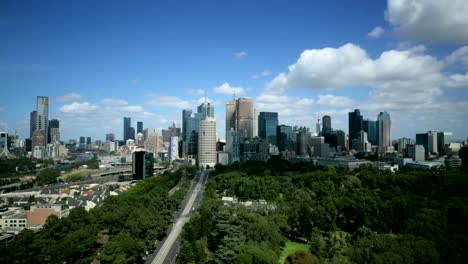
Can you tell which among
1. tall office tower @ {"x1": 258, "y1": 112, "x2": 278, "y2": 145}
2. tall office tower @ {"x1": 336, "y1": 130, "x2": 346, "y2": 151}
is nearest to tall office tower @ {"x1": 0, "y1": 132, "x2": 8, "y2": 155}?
tall office tower @ {"x1": 258, "y1": 112, "x2": 278, "y2": 145}

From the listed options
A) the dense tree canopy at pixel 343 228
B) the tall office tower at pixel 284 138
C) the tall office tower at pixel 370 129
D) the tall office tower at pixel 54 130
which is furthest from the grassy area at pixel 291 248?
the tall office tower at pixel 54 130

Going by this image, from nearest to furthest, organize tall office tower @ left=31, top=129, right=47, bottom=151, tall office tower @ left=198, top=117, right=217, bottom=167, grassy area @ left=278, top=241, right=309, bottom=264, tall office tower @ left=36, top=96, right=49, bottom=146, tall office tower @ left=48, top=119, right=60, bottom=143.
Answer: grassy area @ left=278, top=241, right=309, bottom=264 → tall office tower @ left=198, top=117, right=217, bottom=167 → tall office tower @ left=31, top=129, right=47, bottom=151 → tall office tower @ left=36, top=96, right=49, bottom=146 → tall office tower @ left=48, top=119, right=60, bottom=143

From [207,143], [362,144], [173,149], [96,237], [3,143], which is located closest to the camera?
[96,237]

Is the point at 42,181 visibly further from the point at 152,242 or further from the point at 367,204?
the point at 367,204

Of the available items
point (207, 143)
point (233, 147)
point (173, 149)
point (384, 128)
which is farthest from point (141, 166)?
point (384, 128)

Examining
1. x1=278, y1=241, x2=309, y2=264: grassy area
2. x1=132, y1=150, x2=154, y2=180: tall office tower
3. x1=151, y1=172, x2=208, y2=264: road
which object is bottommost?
x1=151, y1=172, x2=208, y2=264: road

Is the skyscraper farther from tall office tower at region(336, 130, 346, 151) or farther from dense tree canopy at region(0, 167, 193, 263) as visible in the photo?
dense tree canopy at region(0, 167, 193, 263)

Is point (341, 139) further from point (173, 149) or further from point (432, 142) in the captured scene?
point (173, 149)
